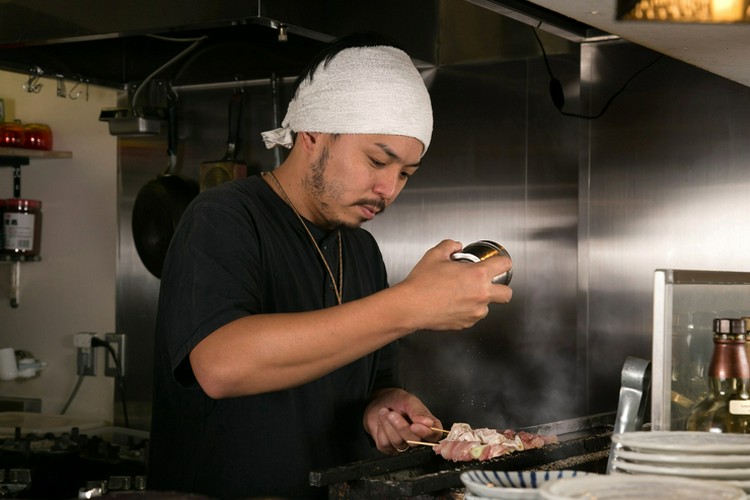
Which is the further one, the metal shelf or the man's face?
the metal shelf

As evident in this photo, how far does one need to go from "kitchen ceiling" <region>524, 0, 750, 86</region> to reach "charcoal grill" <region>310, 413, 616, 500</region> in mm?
712

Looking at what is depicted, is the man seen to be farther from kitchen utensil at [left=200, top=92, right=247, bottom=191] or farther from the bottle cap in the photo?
kitchen utensil at [left=200, top=92, right=247, bottom=191]

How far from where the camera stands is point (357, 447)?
7.00 feet

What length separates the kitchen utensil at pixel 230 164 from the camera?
3.68 m

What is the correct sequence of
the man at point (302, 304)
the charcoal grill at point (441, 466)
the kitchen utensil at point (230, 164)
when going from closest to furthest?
the charcoal grill at point (441, 466)
the man at point (302, 304)
the kitchen utensil at point (230, 164)

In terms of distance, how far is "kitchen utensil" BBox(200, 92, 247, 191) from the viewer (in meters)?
3.68

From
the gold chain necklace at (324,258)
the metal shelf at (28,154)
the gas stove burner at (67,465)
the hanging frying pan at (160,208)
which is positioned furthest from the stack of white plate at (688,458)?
the metal shelf at (28,154)

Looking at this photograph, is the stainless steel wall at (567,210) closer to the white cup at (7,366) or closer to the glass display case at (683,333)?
the glass display case at (683,333)

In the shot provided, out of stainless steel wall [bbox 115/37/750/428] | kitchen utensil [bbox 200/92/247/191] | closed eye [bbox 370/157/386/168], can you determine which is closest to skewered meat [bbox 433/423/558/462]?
closed eye [bbox 370/157/386/168]

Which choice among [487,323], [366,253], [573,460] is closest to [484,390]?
[487,323]

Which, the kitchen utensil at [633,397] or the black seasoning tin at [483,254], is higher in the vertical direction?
the black seasoning tin at [483,254]

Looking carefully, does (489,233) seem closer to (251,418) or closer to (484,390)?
(484,390)

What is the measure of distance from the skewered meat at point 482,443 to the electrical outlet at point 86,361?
264cm

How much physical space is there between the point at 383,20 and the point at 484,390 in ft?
4.18
